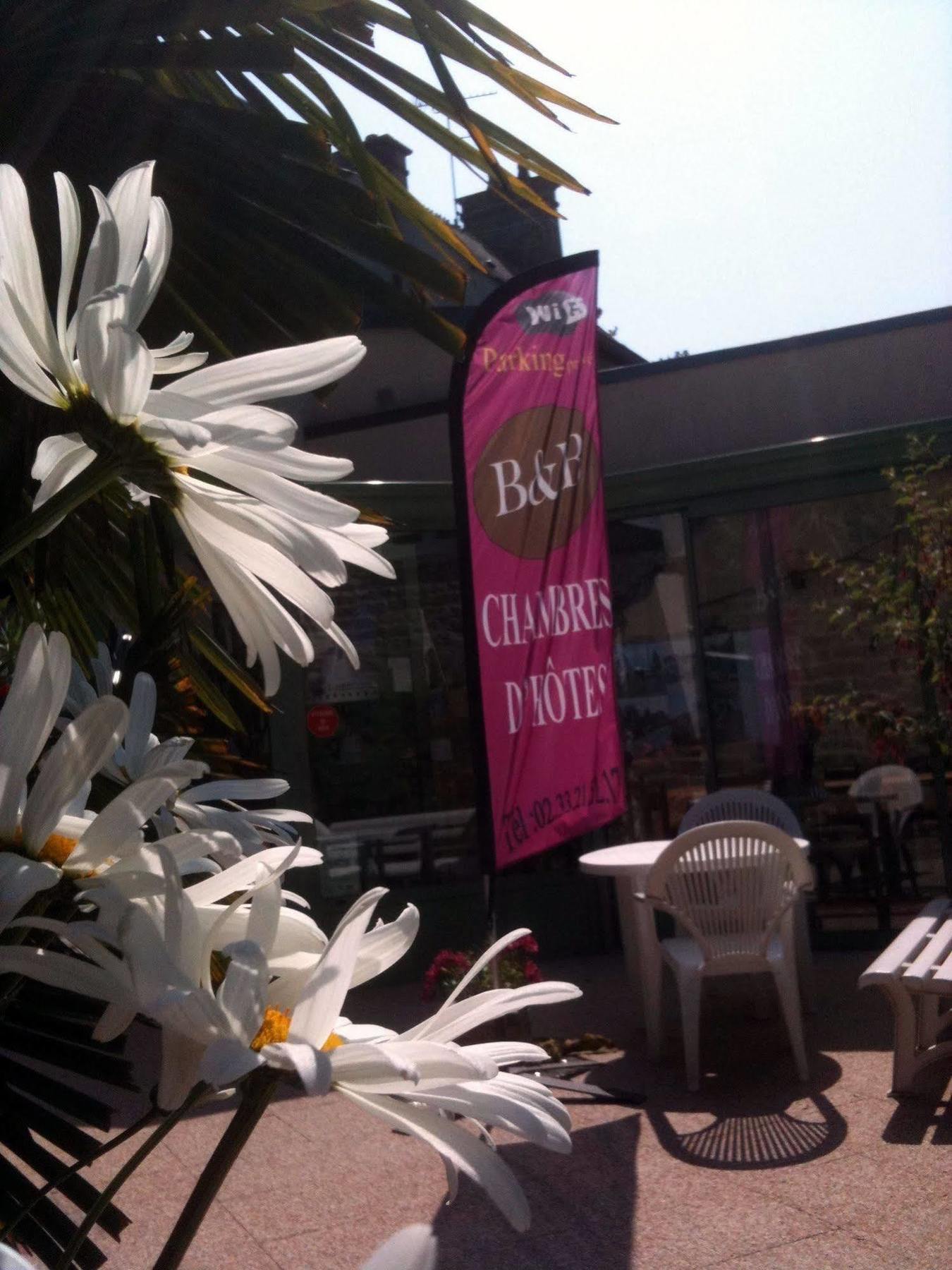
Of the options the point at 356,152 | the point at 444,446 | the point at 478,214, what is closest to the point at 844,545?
the point at 444,446

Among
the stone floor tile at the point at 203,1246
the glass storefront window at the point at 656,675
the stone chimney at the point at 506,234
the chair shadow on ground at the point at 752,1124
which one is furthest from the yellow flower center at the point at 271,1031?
the stone chimney at the point at 506,234

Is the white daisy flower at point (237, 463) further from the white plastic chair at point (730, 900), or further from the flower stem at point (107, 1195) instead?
the white plastic chair at point (730, 900)

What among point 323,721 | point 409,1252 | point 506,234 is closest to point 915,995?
point 323,721

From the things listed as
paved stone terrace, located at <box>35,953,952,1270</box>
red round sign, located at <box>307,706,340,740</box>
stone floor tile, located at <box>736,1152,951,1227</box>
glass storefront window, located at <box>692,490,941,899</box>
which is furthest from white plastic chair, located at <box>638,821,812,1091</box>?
red round sign, located at <box>307,706,340,740</box>

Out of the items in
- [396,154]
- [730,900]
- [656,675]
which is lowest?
[730,900]

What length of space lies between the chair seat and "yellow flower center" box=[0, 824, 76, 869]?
16.2ft

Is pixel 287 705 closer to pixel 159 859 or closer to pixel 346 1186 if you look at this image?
pixel 346 1186

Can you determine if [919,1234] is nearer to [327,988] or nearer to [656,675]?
[327,988]

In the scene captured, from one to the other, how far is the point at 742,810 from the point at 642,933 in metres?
1.41

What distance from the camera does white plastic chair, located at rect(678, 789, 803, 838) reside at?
267 inches

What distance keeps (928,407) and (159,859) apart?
8.68 metres

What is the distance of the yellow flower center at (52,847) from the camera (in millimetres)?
621

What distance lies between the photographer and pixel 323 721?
8.14m

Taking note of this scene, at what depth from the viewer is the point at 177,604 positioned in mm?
941
